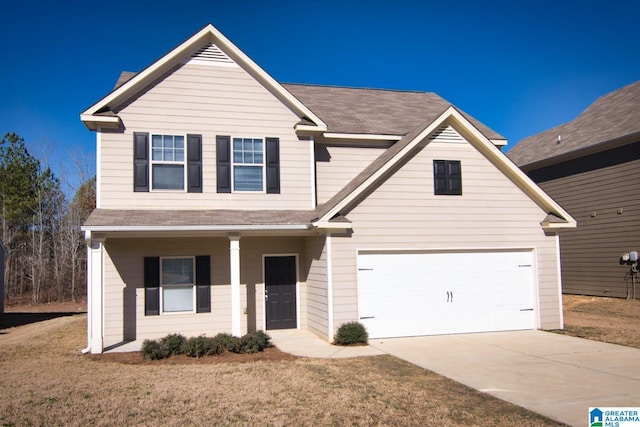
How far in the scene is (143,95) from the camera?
44.4 ft

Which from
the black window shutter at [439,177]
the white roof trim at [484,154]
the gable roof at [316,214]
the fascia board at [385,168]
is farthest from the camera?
the black window shutter at [439,177]

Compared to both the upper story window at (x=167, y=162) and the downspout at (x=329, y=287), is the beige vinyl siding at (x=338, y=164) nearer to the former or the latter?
the downspout at (x=329, y=287)

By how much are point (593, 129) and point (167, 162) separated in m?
16.8

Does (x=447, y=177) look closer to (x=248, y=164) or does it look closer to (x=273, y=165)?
(x=273, y=165)

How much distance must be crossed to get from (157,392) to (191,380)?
92 centimetres

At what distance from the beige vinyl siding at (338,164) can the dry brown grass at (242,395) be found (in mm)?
5937

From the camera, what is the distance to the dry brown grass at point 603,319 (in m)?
12.9

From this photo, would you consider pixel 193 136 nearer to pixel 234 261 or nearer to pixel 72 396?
pixel 234 261

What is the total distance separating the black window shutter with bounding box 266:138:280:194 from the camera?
1425 centimetres

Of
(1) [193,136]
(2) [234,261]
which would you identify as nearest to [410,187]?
(2) [234,261]

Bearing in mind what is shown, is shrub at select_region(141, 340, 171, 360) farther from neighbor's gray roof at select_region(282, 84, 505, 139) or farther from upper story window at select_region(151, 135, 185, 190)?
neighbor's gray roof at select_region(282, 84, 505, 139)

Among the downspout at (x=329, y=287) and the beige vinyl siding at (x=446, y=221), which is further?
the beige vinyl siding at (x=446, y=221)

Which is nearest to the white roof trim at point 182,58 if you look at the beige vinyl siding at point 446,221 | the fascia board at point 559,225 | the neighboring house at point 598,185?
the beige vinyl siding at point 446,221

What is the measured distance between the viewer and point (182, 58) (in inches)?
545
